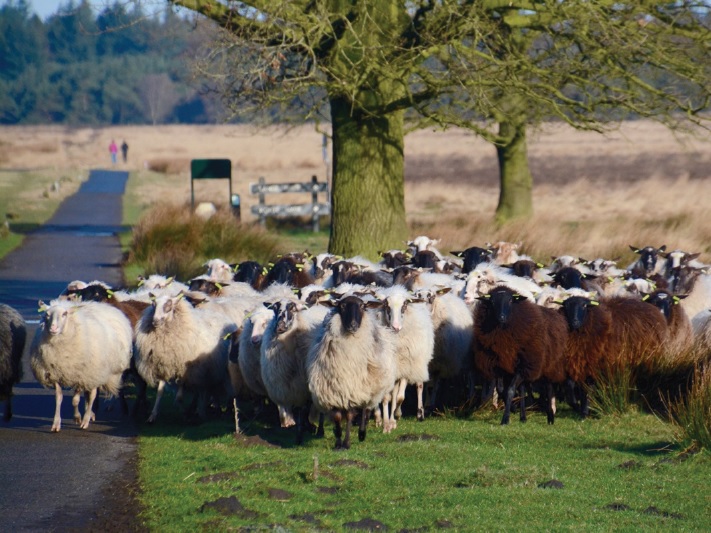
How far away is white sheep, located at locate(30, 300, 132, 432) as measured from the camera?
12109 mm

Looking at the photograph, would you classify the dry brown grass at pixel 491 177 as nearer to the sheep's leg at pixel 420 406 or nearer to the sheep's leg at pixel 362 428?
the sheep's leg at pixel 420 406

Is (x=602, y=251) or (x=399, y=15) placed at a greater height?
(x=399, y=15)

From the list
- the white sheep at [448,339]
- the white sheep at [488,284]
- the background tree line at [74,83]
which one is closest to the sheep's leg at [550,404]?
the white sheep at [448,339]

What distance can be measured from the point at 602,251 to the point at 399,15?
788cm

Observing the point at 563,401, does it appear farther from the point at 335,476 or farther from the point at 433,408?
the point at 335,476

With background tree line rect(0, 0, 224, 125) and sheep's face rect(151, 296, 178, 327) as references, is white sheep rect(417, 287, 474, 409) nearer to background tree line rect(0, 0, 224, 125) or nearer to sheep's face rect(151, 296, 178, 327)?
sheep's face rect(151, 296, 178, 327)

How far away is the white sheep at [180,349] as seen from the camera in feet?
40.4

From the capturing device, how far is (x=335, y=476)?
9.23 m

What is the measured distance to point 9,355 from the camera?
12312 millimetres

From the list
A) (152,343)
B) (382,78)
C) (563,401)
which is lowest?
(563,401)

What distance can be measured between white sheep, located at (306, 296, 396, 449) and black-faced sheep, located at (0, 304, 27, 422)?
365 centimetres

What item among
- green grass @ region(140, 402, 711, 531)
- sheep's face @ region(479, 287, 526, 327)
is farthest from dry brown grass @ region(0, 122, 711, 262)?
green grass @ region(140, 402, 711, 531)

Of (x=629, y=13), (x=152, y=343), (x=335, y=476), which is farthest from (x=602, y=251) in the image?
(x=335, y=476)

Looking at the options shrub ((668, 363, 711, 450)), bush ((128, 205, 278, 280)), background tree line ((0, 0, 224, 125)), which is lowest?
shrub ((668, 363, 711, 450))
